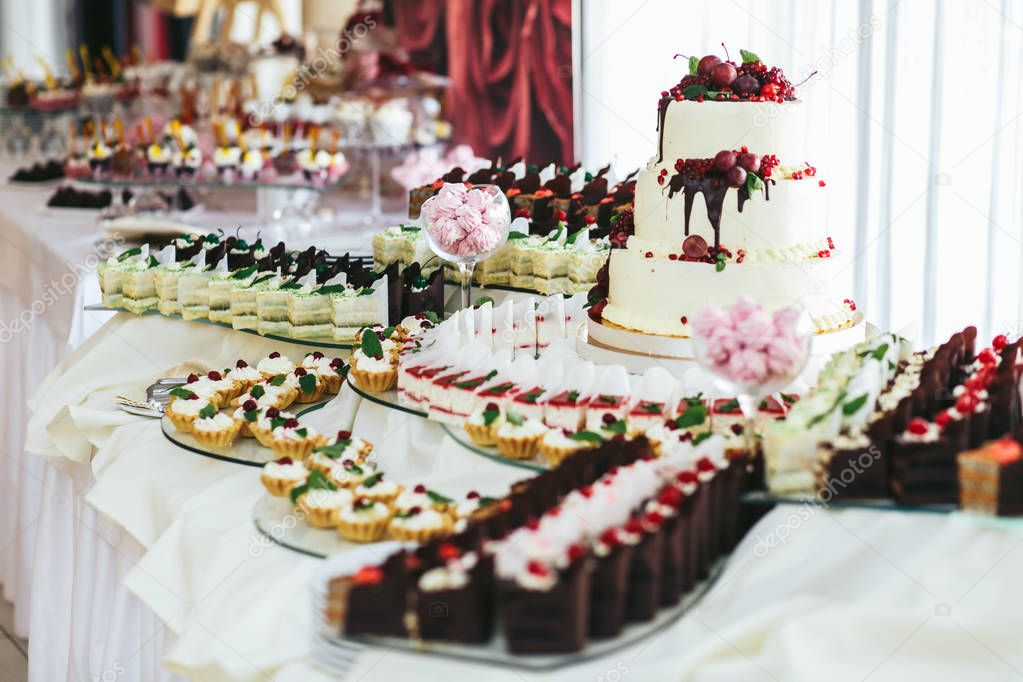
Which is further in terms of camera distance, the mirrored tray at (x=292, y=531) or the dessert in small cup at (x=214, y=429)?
the dessert in small cup at (x=214, y=429)

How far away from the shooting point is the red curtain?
24.1ft

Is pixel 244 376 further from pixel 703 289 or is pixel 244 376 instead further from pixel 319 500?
pixel 703 289

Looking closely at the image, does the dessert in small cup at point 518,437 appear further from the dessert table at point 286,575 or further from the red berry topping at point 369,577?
the red berry topping at point 369,577

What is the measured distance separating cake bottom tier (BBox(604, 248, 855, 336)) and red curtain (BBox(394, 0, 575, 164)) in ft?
14.5

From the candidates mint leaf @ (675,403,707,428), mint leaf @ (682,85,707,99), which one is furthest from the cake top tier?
mint leaf @ (675,403,707,428)

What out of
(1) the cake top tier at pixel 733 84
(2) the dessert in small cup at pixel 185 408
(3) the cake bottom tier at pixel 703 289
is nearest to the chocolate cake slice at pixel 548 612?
(3) the cake bottom tier at pixel 703 289

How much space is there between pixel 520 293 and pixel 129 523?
4.89ft

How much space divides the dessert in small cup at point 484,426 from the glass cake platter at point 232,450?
1.66 ft

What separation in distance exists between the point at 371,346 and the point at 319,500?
79 cm

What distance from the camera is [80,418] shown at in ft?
10.8

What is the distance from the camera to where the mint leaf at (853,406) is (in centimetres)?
235

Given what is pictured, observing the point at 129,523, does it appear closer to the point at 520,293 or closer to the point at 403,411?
the point at 403,411

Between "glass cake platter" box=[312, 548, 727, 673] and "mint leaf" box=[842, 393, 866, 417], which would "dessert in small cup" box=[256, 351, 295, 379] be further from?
"mint leaf" box=[842, 393, 866, 417]

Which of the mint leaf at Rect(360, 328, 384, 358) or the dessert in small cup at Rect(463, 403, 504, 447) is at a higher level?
the mint leaf at Rect(360, 328, 384, 358)
